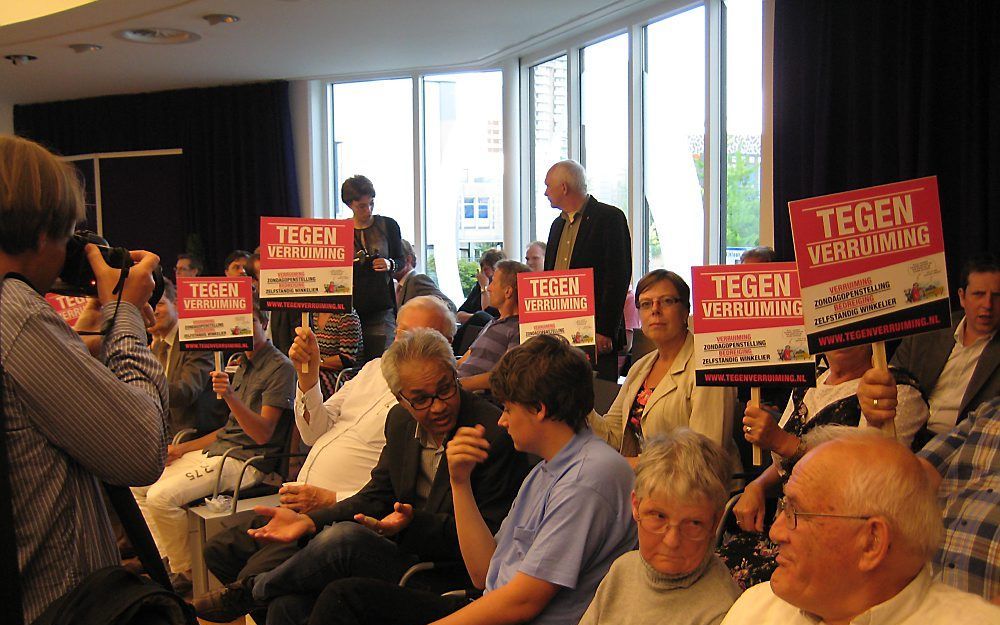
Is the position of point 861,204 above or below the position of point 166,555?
above

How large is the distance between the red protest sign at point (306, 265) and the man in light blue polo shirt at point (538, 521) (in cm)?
116

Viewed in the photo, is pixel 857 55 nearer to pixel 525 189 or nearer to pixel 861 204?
pixel 861 204

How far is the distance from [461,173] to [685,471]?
7336 millimetres

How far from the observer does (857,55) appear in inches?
172

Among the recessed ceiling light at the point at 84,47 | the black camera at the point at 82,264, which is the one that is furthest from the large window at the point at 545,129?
the black camera at the point at 82,264

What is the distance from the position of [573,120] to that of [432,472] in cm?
523

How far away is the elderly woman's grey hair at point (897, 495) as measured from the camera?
1254mm

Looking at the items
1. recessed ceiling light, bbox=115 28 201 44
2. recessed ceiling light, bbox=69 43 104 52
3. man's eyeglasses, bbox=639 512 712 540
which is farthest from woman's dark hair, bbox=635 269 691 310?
recessed ceiling light, bbox=69 43 104 52

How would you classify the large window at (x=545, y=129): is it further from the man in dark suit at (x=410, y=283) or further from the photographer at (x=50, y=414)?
the photographer at (x=50, y=414)

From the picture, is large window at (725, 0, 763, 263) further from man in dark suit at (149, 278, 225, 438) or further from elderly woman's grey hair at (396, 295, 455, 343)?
man in dark suit at (149, 278, 225, 438)

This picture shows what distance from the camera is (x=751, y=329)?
2.44 meters

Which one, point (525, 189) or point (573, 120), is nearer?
point (573, 120)

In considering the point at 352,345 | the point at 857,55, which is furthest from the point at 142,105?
the point at 857,55

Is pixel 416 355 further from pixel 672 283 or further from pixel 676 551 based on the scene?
pixel 676 551
